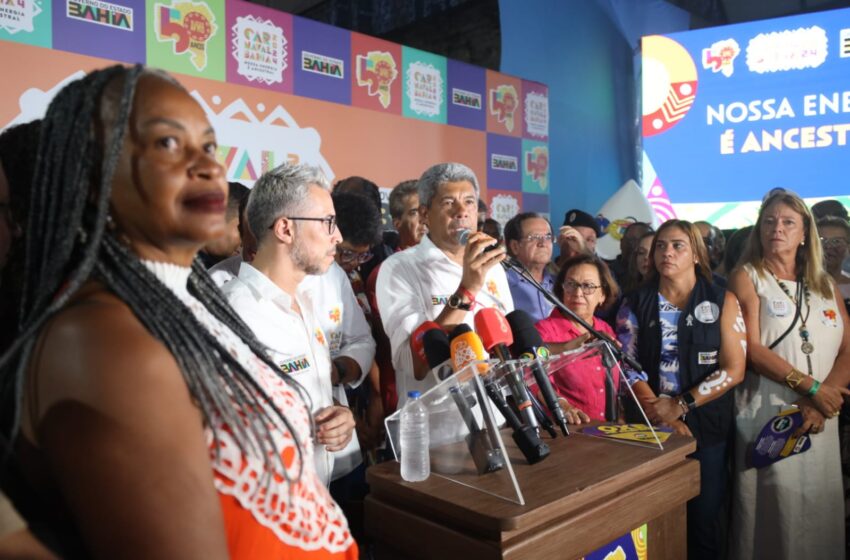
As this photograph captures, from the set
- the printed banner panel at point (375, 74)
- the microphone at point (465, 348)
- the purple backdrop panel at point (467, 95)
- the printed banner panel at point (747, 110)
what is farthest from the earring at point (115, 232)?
Result: the printed banner panel at point (747, 110)

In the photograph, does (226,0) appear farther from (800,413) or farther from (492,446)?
(800,413)

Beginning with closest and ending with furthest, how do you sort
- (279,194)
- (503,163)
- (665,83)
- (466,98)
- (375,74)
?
(279,194)
(375,74)
(466,98)
(503,163)
(665,83)

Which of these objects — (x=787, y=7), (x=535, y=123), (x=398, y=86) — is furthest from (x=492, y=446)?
(x=787, y=7)

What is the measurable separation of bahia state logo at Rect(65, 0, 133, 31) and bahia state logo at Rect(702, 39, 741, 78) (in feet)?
15.9

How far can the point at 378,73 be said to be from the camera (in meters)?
4.91

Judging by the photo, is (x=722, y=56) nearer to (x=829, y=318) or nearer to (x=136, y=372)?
(x=829, y=318)

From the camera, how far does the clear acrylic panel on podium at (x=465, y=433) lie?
141cm

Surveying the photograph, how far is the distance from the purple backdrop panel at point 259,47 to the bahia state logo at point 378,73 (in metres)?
0.59

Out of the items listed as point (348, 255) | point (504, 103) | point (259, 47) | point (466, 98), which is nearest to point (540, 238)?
point (348, 255)

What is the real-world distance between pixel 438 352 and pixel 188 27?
3.03 metres

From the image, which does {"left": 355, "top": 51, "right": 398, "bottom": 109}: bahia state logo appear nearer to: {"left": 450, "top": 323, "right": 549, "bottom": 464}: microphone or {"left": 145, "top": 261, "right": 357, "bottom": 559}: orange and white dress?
{"left": 450, "top": 323, "right": 549, "bottom": 464}: microphone

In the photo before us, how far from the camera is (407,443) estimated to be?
1.53 meters

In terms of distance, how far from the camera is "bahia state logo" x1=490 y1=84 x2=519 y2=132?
19.3 ft

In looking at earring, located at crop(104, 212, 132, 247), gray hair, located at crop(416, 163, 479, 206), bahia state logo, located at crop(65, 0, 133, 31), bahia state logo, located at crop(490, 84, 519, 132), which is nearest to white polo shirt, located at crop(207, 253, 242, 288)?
gray hair, located at crop(416, 163, 479, 206)
